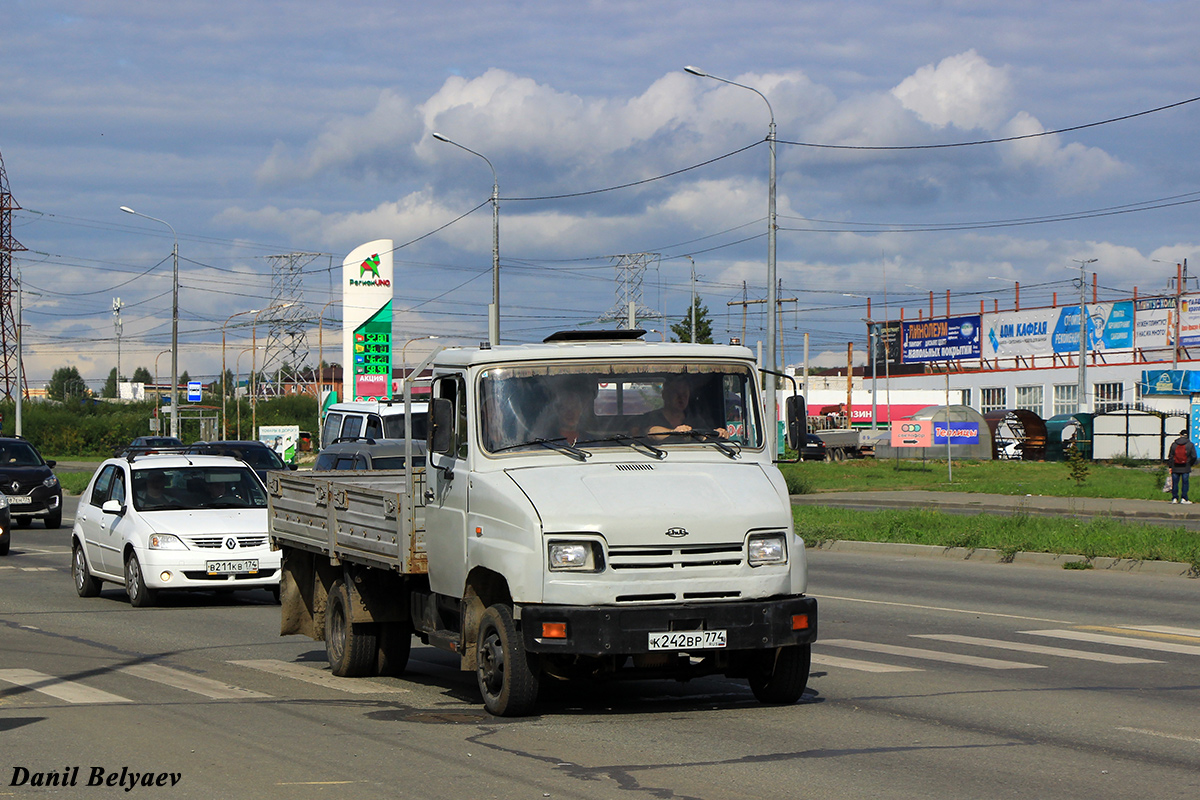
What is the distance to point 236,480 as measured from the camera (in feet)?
52.6

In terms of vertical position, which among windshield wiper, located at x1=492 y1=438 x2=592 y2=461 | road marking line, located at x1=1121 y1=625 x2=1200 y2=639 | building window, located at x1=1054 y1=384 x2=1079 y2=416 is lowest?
road marking line, located at x1=1121 y1=625 x2=1200 y2=639

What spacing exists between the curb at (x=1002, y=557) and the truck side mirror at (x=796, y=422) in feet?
35.3

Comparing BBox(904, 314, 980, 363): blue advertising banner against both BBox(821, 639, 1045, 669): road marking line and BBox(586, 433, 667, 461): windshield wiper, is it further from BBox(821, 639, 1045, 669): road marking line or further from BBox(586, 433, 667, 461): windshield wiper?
BBox(586, 433, 667, 461): windshield wiper

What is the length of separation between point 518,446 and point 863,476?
41885 millimetres

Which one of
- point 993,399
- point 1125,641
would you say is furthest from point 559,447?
point 993,399

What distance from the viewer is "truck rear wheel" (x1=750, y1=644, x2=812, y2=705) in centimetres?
850

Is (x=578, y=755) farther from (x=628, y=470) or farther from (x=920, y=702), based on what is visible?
(x=920, y=702)

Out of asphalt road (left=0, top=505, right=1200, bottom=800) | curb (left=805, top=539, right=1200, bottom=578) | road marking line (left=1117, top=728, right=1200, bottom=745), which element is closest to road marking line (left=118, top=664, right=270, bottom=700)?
asphalt road (left=0, top=505, right=1200, bottom=800)

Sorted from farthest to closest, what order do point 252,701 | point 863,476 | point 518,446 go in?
point 863,476 → point 252,701 → point 518,446

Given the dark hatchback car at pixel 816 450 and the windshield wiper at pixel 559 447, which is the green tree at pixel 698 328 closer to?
the dark hatchback car at pixel 816 450

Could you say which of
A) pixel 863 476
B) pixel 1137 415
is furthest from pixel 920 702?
pixel 1137 415

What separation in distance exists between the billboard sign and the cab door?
3666 cm

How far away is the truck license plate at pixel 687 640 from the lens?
7672 mm

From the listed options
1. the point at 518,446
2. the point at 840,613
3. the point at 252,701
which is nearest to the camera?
the point at 518,446
